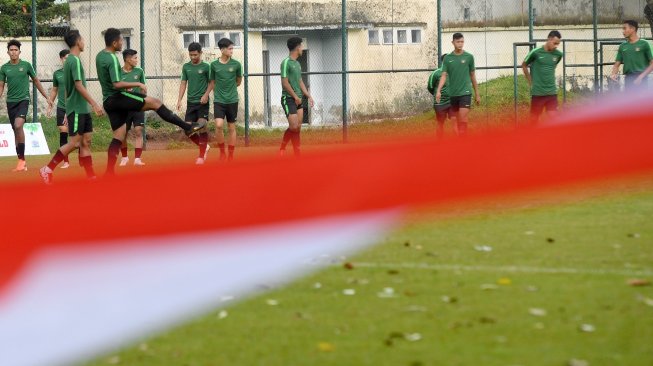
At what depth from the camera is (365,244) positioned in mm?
9383

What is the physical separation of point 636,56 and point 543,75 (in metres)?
1.63

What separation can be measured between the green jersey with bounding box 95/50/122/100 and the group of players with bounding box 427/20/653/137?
23.0 feet

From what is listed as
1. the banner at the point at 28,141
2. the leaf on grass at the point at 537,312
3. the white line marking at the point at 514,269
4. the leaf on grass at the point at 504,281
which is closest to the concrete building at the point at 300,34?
the banner at the point at 28,141

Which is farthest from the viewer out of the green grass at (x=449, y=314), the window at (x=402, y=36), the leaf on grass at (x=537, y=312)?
the window at (x=402, y=36)

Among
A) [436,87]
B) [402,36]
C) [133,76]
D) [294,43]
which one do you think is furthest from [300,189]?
[402,36]

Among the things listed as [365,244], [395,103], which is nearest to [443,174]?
[365,244]

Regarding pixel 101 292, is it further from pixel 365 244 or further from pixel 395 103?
pixel 395 103

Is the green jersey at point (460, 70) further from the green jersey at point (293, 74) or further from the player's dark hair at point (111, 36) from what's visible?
the player's dark hair at point (111, 36)

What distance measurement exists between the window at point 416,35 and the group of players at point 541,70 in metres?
12.5

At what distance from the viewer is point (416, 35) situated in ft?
113

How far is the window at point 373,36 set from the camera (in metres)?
34.3

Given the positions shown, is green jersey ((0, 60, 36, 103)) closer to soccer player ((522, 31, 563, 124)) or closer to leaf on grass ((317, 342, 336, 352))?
soccer player ((522, 31, 563, 124))

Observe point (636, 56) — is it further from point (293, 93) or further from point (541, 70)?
point (293, 93)

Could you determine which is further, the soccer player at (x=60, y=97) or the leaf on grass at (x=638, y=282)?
the soccer player at (x=60, y=97)
